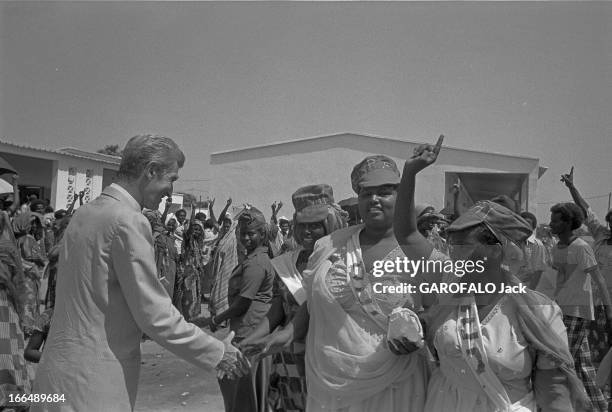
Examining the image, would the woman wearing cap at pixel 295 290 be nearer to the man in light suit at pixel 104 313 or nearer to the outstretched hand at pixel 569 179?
the man in light suit at pixel 104 313

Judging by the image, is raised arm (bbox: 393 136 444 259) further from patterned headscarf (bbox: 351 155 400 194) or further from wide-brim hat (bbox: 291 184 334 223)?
wide-brim hat (bbox: 291 184 334 223)

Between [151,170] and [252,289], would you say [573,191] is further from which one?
[151,170]

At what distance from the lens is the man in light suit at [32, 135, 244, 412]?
7.45 feet

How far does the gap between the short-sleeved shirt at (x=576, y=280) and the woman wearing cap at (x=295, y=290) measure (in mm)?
2304

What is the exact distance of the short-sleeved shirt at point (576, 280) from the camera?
190 inches

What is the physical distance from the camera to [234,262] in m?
6.65

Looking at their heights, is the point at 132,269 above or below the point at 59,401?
above

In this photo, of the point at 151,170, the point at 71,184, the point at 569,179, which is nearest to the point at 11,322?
the point at 151,170

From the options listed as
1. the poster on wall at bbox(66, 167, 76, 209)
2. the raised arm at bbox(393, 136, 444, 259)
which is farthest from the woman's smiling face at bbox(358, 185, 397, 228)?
the poster on wall at bbox(66, 167, 76, 209)

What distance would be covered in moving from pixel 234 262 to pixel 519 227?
4824 mm

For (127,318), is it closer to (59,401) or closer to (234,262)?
(59,401)

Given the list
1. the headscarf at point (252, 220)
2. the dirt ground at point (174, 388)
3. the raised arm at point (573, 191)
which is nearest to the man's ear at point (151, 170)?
the headscarf at point (252, 220)

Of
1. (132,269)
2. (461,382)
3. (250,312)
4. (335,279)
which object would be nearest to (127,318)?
(132,269)

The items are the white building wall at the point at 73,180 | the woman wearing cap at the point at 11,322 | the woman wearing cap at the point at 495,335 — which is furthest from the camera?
the white building wall at the point at 73,180
